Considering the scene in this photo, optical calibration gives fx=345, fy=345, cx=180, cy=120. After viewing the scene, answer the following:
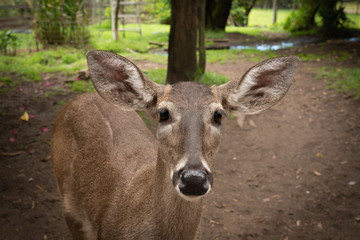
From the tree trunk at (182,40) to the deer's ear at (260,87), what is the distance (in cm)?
402

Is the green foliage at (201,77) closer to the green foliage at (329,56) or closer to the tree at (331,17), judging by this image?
the green foliage at (329,56)

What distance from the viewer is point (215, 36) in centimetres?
1711

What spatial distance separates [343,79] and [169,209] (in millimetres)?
7514

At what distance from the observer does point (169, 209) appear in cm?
237

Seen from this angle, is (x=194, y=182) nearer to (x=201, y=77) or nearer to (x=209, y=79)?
(x=201, y=77)

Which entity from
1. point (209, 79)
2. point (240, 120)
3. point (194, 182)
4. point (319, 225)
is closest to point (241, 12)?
point (209, 79)

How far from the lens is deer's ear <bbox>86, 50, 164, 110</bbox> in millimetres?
2436

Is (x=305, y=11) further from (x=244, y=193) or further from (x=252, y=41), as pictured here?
(x=244, y=193)

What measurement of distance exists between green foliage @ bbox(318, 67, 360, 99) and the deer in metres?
5.87

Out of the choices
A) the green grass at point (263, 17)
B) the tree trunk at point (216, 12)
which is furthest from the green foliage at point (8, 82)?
the green grass at point (263, 17)

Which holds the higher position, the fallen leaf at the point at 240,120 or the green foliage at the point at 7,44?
the green foliage at the point at 7,44

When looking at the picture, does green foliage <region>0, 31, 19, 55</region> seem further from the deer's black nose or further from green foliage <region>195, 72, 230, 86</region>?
the deer's black nose

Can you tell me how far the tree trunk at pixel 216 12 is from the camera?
61.8 feet

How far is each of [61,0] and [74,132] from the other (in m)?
8.49
